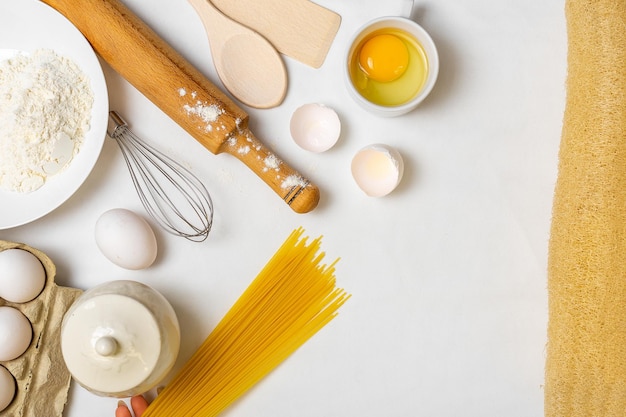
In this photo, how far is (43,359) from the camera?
85cm

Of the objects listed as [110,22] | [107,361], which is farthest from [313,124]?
[107,361]

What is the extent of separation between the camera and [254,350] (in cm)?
89

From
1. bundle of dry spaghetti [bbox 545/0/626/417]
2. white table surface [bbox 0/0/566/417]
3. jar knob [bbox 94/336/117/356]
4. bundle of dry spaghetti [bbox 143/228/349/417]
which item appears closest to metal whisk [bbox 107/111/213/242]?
white table surface [bbox 0/0/566/417]

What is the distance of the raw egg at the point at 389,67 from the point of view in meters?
0.86

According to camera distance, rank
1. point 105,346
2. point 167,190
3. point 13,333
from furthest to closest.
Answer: point 167,190
point 13,333
point 105,346

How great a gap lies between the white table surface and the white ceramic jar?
15 cm

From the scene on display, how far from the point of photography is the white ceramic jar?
2.43 ft

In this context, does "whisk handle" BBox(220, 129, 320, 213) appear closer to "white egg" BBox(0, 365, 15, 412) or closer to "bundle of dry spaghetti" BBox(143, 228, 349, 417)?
"bundle of dry spaghetti" BBox(143, 228, 349, 417)

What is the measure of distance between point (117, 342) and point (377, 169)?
1.48 ft

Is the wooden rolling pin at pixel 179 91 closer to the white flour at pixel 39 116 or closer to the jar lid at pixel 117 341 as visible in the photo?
the white flour at pixel 39 116

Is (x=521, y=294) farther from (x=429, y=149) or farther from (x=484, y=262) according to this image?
(x=429, y=149)

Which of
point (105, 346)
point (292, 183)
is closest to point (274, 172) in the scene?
point (292, 183)

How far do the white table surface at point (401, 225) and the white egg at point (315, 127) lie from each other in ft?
0.07

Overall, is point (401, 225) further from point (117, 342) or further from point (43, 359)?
point (43, 359)
